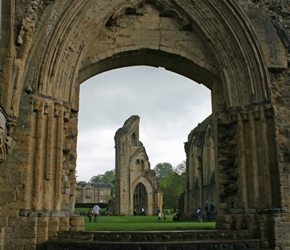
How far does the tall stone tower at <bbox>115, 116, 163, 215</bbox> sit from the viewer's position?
43.6m

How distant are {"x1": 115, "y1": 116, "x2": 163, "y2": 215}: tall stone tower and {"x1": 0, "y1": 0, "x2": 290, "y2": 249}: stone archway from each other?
3292 cm

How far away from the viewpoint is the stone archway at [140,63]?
8.56m

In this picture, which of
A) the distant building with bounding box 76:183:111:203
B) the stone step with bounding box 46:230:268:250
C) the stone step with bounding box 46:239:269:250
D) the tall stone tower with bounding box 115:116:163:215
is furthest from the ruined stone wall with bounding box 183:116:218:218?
the distant building with bounding box 76:183:111:203

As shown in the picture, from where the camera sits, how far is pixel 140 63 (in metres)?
11.4

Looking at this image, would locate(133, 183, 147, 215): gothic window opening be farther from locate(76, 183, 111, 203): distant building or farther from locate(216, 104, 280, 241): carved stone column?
locate(76, 183, 111, 203): distant building

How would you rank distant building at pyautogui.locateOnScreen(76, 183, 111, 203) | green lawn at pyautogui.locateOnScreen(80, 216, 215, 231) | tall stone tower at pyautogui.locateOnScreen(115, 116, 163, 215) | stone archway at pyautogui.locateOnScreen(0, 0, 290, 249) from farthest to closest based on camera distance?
distant building at pyautogui.locateOnScreen(76, 183, 111, 203) → tall stone tower at pyautogui.locateOnScreen(115, 116, 163, 215) → green lawn at pyautogui.locateOnScreen(80, 216, 215, 231) → stone archway at pyautogui.locateOnScreen(0, 0, 290, 249)

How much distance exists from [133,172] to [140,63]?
112ft

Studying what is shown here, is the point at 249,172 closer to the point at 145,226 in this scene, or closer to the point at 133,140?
the point at 145,226

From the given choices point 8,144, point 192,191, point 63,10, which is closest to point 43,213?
point 8,144

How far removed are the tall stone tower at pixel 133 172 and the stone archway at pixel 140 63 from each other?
32.9 metres

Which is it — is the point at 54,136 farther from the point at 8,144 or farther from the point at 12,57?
the point at 12,57

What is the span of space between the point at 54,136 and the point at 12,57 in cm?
182

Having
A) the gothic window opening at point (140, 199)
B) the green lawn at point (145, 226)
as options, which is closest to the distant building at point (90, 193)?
the gothic window opening at point (140, 199)

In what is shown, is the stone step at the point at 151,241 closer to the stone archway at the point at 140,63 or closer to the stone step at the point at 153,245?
the stone step at the point at 153,245
